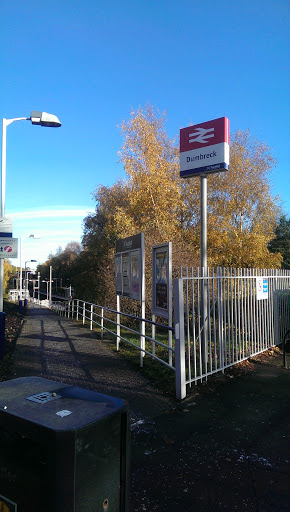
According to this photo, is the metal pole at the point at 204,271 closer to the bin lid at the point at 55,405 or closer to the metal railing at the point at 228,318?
the metal railing at the point at 228,318

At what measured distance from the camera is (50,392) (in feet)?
6.87

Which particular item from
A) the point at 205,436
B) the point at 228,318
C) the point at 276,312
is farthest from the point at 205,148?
the point at 205,436

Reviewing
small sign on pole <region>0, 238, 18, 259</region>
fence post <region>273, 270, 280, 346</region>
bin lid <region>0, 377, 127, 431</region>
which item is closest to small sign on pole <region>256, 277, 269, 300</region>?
fence post <region>273, 270, 280, 346</region>

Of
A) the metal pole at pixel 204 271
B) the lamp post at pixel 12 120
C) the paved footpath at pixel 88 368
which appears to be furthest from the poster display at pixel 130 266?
the lamp post at pixel 12 120

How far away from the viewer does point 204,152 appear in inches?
299

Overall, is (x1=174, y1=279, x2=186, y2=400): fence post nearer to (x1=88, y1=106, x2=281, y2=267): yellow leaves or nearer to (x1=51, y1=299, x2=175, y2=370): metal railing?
(x1=51, y1=299, x2=175, y2=370): metal railing

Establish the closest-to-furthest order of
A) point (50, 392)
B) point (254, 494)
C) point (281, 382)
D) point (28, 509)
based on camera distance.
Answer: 1. point (28, 509)
2. point (50, 392)
3. point (254, 494)
4. point (281, 382)

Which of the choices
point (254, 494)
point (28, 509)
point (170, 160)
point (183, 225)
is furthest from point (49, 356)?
point (170, 160)

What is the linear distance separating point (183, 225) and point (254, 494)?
1580 cm

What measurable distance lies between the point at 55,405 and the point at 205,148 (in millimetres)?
6690

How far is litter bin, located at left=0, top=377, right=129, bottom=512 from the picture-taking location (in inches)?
62.5

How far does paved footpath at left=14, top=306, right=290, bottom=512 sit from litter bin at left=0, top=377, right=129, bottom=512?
1348mm

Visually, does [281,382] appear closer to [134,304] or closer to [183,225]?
[134,304]

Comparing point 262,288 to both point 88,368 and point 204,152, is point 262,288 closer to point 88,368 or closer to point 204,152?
point 204,152
